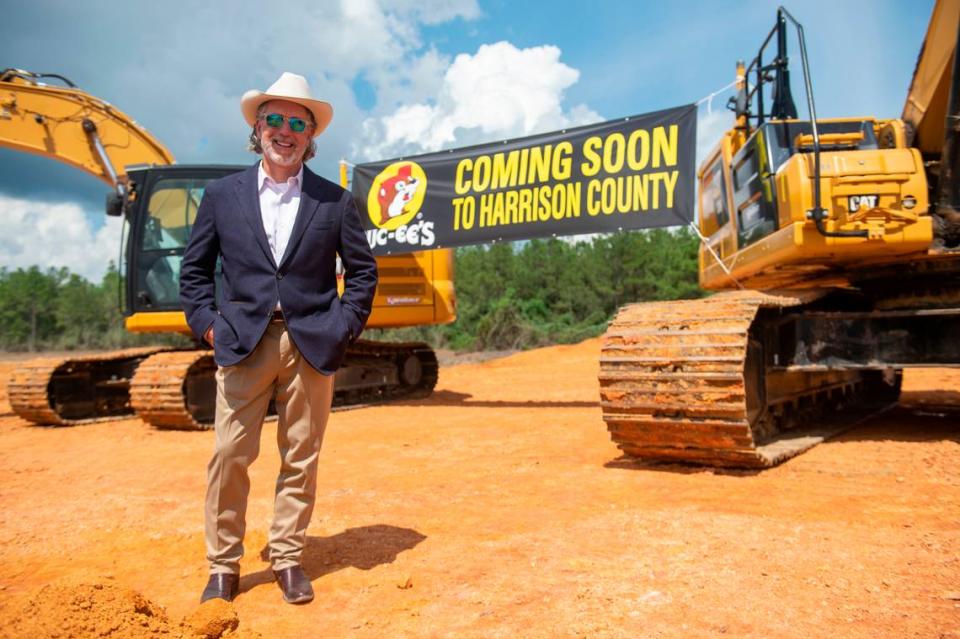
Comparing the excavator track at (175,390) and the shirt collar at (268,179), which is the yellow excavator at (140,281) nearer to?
the excavator track at (175,390)

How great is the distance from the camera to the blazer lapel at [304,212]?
120 inches

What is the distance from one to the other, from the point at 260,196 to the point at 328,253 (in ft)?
1.20

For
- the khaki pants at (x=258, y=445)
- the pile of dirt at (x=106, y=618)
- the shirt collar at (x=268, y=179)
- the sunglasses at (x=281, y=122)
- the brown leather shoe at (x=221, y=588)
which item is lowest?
the brown leather shoe at (x=221, y=588)

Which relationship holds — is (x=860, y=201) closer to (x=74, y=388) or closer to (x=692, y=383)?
(x=692, y=383)

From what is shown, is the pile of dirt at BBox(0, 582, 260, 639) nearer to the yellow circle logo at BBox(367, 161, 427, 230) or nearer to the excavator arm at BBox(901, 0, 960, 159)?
the excavator arm at BBox(901, 0, 960, 159)

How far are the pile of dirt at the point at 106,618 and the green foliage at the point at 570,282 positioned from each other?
24.1 m

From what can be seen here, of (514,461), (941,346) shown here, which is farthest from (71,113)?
(941,346)

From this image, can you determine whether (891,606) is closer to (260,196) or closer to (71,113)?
(260,196)

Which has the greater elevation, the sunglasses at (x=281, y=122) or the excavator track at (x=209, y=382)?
the sunglasses at (x=281, y=122)

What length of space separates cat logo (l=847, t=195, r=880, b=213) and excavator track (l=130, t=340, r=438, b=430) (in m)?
5.30

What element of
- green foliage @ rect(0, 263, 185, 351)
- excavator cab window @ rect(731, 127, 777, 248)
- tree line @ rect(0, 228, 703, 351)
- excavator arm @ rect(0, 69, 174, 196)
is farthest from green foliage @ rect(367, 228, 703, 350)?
excavator cab window @ rect(731, 127, 777, 248)

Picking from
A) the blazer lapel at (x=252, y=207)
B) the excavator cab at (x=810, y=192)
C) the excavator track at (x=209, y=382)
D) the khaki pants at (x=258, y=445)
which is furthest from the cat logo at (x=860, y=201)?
the excavator track at (x=209, y=382)

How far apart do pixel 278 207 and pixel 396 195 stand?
6.79m

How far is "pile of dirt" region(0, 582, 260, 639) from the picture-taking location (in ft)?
7.45
